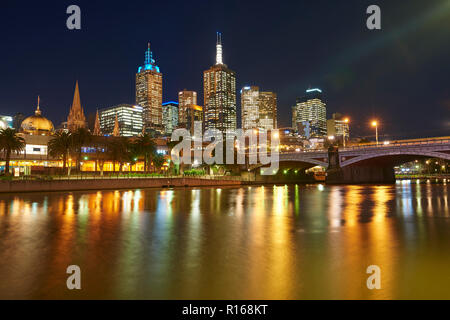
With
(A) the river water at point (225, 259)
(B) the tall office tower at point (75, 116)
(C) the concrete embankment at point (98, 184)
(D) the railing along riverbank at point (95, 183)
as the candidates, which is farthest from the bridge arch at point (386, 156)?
(B) the tall office tower at point (75, 116)

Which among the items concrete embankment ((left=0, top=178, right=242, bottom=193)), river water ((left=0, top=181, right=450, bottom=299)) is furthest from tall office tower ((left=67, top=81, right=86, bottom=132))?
river water ((left=0, top=181, right=450, bottom=299))

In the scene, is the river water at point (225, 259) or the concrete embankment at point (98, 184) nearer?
the river water at point (225, 259)

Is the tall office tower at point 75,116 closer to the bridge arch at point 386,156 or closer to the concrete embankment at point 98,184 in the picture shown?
the concrete embankment at point 98,184

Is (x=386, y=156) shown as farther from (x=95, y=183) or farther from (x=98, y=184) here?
(x=95, y=183)

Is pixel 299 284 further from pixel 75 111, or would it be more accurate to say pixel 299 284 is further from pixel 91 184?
pixel 75 111

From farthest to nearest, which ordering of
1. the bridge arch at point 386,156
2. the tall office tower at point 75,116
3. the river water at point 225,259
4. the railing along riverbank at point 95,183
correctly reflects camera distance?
1. the tall office tower at point 75,116
2. the bridge arch at point 386,156
3. the railing along riverbank at point 95,183
4. the river water at point 225,259

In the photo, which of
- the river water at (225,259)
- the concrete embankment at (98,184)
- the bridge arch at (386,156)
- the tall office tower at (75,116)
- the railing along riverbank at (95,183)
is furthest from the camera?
the tall office tower at (75,116)

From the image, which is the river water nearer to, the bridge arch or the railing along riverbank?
the railing along riverbank

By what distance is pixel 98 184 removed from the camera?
47.4 metres

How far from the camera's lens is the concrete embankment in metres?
40.0

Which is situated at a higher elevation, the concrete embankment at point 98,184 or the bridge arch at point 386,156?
the bridge arch at point 386,156

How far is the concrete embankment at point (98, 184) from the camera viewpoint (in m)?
40.0

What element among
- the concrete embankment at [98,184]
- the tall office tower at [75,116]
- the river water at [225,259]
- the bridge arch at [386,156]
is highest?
the tall office tower at [75,116]

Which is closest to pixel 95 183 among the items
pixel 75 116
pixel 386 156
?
pixel 386 156
